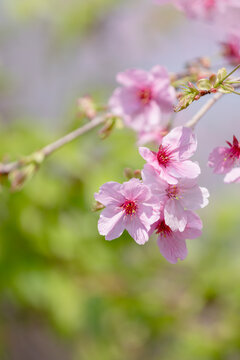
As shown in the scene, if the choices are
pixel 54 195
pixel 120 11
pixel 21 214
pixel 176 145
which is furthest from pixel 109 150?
pixel 120 11

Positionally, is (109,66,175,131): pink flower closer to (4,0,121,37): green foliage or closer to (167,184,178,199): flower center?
(167,184,178,199): flower center

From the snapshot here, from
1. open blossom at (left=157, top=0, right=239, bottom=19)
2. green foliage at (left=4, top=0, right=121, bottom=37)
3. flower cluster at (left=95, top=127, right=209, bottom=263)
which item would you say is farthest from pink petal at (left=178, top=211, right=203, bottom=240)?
green foliage at (left=4, top=0, right=121, bottom=37)

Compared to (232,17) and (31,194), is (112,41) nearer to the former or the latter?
(31,194)

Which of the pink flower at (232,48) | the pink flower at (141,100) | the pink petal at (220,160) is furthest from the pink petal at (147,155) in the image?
the pink flower at (232,48)

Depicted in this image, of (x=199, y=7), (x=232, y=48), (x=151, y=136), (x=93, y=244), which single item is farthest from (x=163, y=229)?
(x=93, y=244)

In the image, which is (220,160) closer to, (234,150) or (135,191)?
(234,150)
